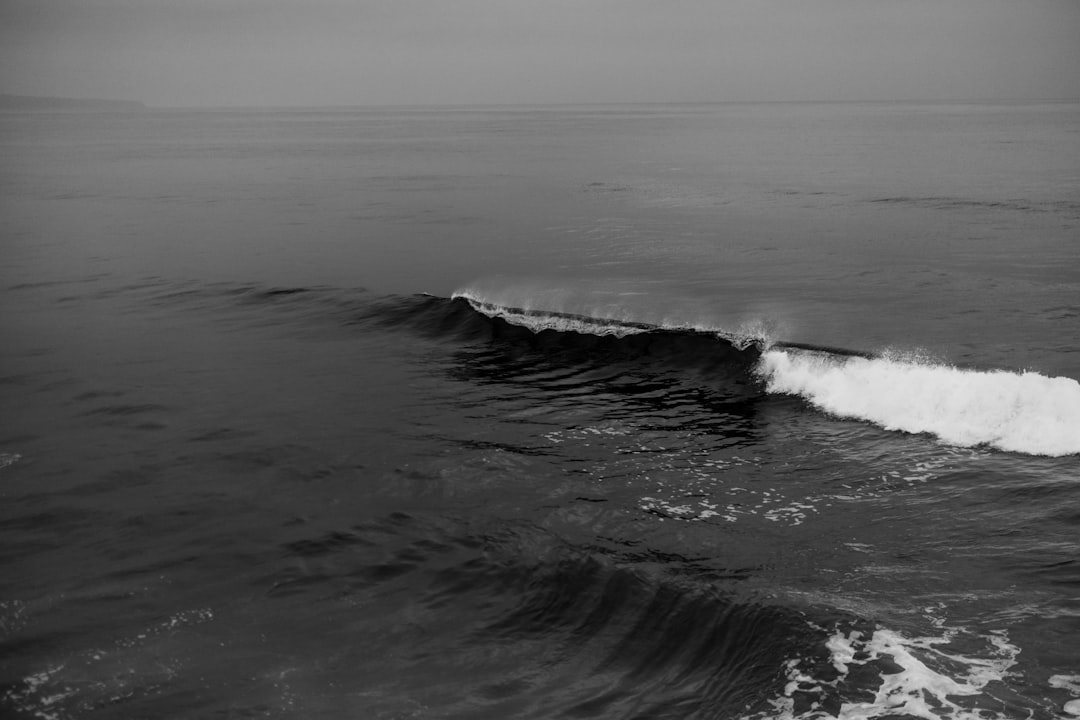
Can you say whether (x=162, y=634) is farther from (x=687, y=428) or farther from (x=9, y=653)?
(x=687, y=428)

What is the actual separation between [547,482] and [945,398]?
27.0 ft

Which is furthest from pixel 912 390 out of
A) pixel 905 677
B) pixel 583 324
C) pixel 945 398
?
pixel 905 677

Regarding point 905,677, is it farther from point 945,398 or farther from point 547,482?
point 945,398

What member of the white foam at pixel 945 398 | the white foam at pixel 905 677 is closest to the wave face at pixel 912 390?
the white foam at pixel 945 398

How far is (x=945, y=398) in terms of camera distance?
1672 cm

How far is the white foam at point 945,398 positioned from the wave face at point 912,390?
0.05 ft

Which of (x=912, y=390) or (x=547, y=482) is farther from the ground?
(x=912, y=390)

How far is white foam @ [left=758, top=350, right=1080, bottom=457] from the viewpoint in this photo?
15.2 metres

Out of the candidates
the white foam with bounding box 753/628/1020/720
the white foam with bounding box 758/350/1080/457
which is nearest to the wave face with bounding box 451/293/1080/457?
the white foam with bounding box 758/350/1080/457

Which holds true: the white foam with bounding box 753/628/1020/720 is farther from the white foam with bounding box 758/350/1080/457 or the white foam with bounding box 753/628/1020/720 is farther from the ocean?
the white foam with bounding box 758/350/1080/457

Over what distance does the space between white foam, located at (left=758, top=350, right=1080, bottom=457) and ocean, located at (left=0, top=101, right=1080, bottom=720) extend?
7 cm

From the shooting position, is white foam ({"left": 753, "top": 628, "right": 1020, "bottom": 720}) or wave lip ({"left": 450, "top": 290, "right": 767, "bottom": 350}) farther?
wave lip ({"left": 450, "top": 290, "right": 767, "bottom": 350})

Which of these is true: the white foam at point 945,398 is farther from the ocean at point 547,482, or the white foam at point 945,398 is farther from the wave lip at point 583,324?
the wave lip at point 583,324

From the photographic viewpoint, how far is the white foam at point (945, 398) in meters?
15.2
